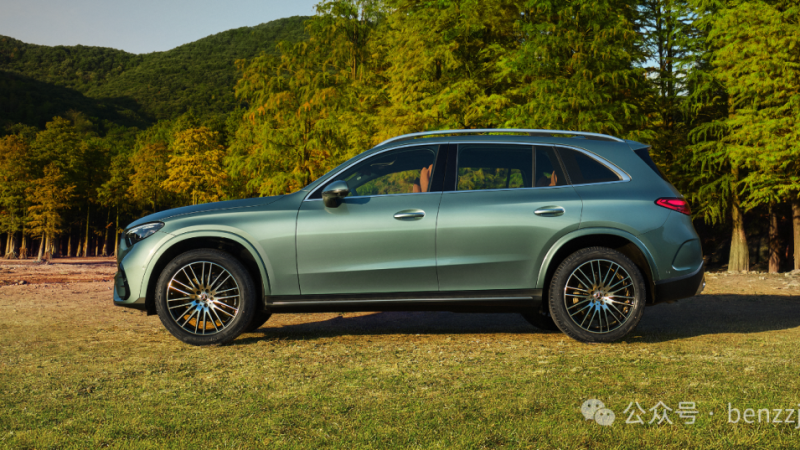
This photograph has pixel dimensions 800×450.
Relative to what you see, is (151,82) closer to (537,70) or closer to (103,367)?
(537,70)

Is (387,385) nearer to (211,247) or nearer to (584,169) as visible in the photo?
(211,247)

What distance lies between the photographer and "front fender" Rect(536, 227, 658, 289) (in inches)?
227

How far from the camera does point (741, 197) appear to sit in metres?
24.8

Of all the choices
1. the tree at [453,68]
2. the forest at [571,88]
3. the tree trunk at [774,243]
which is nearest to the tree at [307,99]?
the forest at [571,88]

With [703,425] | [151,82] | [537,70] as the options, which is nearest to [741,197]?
[537,70]

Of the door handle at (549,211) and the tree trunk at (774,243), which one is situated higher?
the tree trunk at (774,243)

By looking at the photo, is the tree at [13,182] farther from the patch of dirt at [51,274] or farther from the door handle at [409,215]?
the door handle at [409,215]

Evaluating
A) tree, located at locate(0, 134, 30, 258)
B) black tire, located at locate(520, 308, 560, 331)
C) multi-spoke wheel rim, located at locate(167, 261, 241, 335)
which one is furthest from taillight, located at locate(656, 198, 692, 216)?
tree, located at locate(0, 134, 30, 258)

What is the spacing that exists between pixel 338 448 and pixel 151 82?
144777 mm

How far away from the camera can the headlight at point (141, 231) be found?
5.96 m

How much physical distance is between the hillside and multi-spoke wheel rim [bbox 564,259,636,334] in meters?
95.9

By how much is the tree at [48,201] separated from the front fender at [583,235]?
48.6m

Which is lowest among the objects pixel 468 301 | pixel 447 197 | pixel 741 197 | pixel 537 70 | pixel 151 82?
pixel 468 301

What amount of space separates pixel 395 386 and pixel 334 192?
202cm
